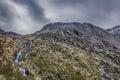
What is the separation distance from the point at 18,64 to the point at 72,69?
47.1 meters

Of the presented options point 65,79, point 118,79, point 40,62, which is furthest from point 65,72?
point 118,79

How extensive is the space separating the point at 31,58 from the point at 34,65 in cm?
1919

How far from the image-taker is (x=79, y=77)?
16025 cm

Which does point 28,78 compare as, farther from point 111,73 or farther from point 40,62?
point 111,73

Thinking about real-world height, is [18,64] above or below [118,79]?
above

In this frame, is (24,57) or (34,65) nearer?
(34,65)

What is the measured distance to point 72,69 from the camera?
17300 centimetres

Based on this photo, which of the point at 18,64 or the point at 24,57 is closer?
the point at 18,64

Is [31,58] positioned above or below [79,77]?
above

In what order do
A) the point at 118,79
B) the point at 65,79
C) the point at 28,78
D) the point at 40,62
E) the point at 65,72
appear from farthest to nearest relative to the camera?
the point at 118,79, the point at 40,62, the point at 65,72, the point at 65,79, the point at 28,78

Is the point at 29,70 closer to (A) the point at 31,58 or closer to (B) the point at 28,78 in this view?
(B) the point at 28,78

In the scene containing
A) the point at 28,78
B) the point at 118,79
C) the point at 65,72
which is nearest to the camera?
the point at 28,78

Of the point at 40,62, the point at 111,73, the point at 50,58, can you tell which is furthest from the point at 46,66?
the point at 111,73

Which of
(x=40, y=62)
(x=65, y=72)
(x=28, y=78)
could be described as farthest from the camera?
(x=40, y=62)
